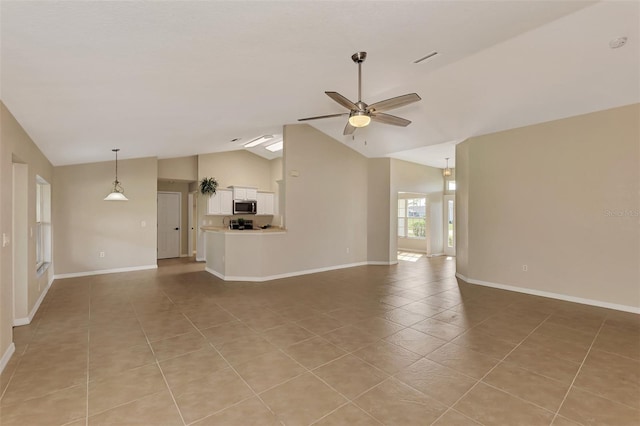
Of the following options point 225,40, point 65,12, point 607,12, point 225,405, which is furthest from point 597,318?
point 65,12

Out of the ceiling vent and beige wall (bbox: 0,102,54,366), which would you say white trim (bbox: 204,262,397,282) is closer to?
beige wall (bbox: 0,102,54,366)

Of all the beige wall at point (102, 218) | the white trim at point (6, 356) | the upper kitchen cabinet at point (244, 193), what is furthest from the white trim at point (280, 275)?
the white trim at point (6, 356)

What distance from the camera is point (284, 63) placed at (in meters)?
2.98

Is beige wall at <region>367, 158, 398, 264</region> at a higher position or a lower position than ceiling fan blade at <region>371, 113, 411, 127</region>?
lower

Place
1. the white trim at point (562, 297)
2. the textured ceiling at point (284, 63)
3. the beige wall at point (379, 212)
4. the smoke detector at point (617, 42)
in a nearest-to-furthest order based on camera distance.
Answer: the textured ceiling at point (284, 63), the smoke detector at point (617, 42), the white trim at point (562, 297), the beige wall at point (379, 212)

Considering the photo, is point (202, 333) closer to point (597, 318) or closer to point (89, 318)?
point (89, 318)

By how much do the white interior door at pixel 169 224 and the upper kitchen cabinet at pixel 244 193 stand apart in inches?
78.3

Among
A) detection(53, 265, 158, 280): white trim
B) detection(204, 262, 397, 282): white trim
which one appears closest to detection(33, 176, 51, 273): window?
detection(53, 265, 158, 280): white trim

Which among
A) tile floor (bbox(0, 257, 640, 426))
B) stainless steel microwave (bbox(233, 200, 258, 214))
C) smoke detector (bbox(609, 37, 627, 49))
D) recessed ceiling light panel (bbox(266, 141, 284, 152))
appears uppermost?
recessed ceiling light panel (bbox(266, 141, 284, 152))

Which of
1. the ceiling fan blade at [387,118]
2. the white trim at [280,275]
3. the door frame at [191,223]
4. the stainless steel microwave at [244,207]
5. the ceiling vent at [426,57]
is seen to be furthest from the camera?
the door frame at [191,223]

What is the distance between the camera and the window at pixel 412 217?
10.3 m

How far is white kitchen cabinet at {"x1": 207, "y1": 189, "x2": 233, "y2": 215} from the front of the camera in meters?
8.34

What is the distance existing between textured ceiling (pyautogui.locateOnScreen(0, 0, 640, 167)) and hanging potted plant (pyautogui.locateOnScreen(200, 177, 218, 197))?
2.90 m

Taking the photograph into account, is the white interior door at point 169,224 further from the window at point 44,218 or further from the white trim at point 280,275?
the window at point 44,218
